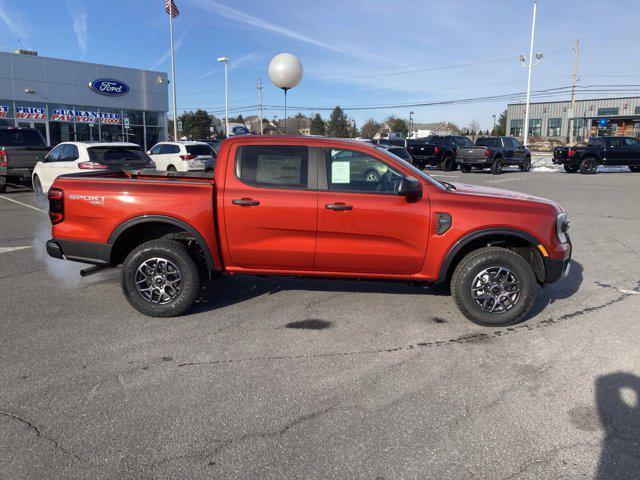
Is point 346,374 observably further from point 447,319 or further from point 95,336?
point 95,336

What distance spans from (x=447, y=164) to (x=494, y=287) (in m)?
23.5

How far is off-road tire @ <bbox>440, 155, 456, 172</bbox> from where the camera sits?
2678cm

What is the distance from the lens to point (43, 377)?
3.56m

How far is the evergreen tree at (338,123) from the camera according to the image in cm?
8150

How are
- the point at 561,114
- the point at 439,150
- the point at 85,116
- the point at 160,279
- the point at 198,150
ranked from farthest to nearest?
1. the point at 561,114
2. the point at 85,116
3. the point at 439,150
4. the point at 198,150
5. the point at 160,279

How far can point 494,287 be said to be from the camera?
4590mm

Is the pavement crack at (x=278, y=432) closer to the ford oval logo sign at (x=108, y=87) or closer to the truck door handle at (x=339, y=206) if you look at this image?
the truck door handle at (x=339, y=206)

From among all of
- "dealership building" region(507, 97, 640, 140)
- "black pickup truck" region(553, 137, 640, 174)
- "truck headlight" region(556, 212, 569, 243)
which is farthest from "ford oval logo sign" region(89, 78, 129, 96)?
"dealership building" region(507, 97, 640, 140)

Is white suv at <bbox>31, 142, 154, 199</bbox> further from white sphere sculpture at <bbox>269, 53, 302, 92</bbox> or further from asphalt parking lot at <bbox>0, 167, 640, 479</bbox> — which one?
asphalt parking lot at <bbox>0, 167, 640, 479</bbox>

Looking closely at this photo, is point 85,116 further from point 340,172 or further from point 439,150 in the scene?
point 340,172

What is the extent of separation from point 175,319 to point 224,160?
5.39 feet

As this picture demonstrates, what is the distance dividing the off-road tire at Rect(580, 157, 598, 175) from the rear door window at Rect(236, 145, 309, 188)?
24763 mm

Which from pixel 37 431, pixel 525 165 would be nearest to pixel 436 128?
pixel 525 165

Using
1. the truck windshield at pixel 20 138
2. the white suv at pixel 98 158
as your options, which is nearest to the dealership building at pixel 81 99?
the truck windshield at pixel 20 138
